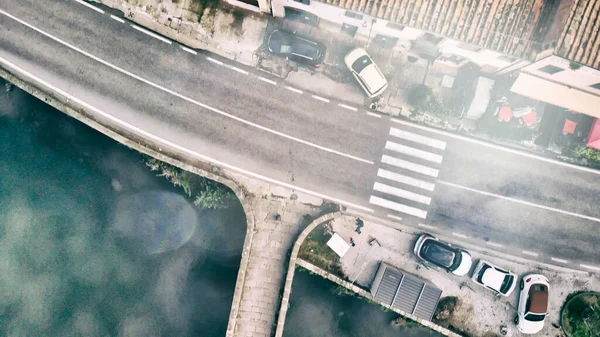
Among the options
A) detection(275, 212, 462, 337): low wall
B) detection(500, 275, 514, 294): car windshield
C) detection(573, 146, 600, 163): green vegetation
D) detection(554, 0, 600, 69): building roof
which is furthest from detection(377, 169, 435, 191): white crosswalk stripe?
detection(554, 0, 600, 69): building roof

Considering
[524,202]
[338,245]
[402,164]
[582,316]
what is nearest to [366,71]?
[402,164]

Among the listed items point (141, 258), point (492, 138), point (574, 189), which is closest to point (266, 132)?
point (141, 258)

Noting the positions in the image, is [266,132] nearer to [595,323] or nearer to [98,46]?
[98,46]

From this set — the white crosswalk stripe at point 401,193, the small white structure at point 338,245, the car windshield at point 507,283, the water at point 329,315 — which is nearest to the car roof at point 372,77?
the white crosswalk stripe at point 401,193

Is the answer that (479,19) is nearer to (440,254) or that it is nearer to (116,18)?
(440,254)

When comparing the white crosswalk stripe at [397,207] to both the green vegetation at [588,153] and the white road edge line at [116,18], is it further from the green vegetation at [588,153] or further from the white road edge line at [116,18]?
the white road edge line at [116,18]

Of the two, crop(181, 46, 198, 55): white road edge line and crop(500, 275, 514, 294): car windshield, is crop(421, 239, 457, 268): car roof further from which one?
crop(181, 46, 198, 55): white road edge line
